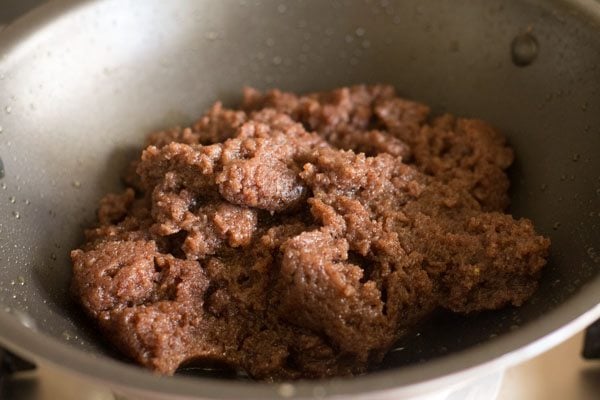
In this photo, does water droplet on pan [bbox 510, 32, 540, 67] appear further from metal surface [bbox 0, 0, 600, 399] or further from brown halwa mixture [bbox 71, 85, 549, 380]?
brown halwa mixture [bbox 71, 85, 549, 380]

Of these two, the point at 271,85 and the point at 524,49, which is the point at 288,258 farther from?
the point at 524,49

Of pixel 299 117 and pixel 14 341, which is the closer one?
pixel 14 341

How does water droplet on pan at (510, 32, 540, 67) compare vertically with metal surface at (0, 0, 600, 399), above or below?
above

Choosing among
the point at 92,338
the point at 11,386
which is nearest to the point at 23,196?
the point at 92,338

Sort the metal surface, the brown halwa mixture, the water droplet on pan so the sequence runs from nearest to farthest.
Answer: the brown halwa mixture, the metal surface, the water droplet on pan

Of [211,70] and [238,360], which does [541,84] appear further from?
[238,360]

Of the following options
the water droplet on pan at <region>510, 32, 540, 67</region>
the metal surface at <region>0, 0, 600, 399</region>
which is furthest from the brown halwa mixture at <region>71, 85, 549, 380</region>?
the water droplet on pan at <region>510, 32, 540, 67</region>

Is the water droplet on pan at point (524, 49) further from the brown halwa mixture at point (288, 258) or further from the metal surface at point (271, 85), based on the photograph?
the brown halwa mixture at point (288, 258)
